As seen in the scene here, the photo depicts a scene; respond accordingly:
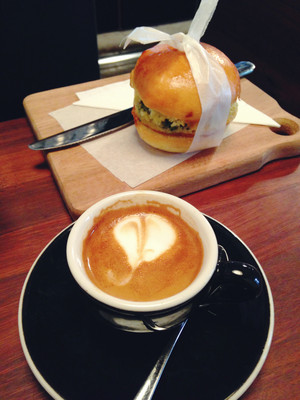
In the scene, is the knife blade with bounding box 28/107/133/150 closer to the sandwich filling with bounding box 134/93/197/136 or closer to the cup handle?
the sandwich filling with bounding box 134/93/197/136

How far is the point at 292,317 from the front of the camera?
1.80ft

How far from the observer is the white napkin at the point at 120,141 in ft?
2.60

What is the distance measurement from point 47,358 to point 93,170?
0.46 m

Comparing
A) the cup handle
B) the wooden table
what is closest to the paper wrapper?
the wooden table

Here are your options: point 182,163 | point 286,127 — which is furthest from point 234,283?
point 286,127

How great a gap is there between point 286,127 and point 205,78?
0.37 meters

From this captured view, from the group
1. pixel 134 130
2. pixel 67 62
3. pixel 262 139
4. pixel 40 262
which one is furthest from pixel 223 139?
pixel 67 62

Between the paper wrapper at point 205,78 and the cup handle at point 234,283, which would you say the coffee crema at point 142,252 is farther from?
the paper wrapper at point 205,78

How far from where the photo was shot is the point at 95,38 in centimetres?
133

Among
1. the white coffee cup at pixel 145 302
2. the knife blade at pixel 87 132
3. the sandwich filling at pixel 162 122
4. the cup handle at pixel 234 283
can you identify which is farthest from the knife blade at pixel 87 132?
the cup handle at pixel 234 283

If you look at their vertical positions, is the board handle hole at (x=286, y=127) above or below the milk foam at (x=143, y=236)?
below

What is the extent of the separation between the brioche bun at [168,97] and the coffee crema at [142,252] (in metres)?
0.29

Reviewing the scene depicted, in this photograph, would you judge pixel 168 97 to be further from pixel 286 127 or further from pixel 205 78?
pixel 286 127

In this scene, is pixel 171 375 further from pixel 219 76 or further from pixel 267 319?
pixel 219 76
